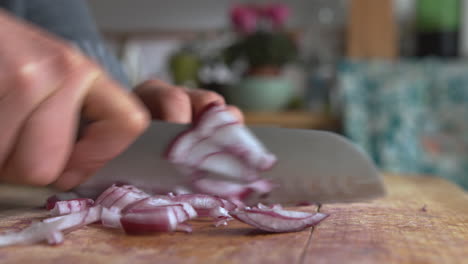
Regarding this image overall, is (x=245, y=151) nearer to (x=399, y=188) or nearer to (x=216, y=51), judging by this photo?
(x=399, y=188)

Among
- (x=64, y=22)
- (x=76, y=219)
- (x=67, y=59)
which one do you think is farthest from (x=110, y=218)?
(x=64, y=22)

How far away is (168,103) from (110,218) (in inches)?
8.2

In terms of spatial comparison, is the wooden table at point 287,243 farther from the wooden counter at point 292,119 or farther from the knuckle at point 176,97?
the wooden counter at point 292,119

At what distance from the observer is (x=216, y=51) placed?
2.18 metres

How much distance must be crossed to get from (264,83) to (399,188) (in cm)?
108

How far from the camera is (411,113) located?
175 centimetres

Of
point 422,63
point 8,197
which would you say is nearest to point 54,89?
point 8,197

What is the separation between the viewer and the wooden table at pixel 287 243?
35 cm

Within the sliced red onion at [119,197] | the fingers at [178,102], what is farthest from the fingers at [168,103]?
the sliced red onion at [119,197]

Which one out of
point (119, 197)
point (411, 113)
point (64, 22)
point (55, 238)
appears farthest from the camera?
point (411, 113)

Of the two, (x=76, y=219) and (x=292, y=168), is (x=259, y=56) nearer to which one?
(x=292, y=168)

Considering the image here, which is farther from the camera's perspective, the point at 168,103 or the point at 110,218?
the point at 168,103

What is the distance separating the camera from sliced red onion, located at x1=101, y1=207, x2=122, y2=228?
1.48 feet

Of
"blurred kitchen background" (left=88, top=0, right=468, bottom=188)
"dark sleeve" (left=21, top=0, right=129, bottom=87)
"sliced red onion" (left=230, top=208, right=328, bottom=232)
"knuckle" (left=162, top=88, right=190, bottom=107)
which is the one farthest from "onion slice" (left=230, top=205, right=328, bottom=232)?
"blurred kitchen background" (left=88, top=0, right=468, bottom=188)
